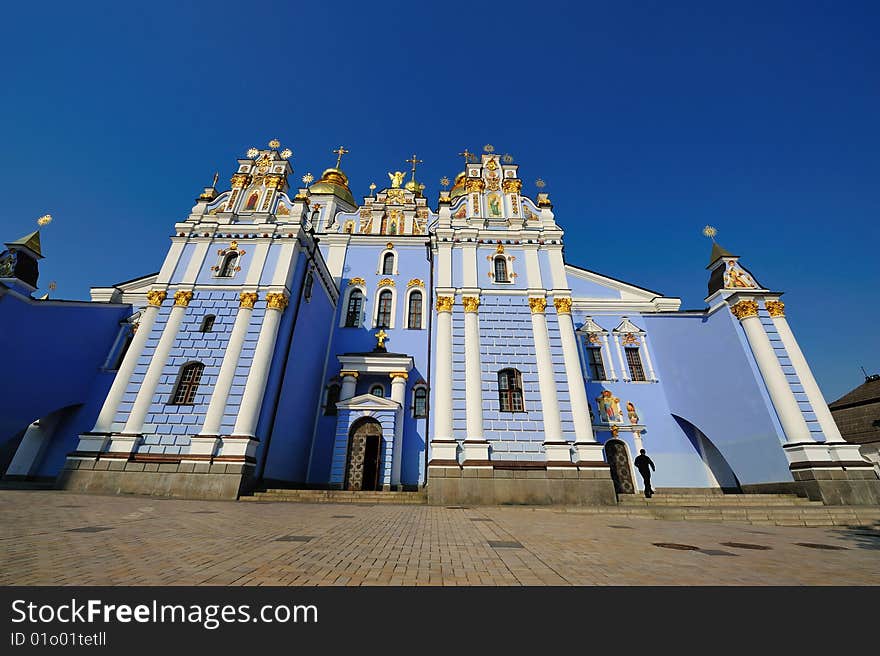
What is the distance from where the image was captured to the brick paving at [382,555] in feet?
10.2

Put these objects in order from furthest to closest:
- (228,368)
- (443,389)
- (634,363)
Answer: (634,363), (443,389), (228,368)

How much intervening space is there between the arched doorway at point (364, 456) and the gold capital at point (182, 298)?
8.44m

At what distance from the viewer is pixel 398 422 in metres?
16.3

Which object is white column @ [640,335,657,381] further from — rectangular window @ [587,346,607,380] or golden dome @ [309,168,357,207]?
golden dome @ [309,168,357,207]

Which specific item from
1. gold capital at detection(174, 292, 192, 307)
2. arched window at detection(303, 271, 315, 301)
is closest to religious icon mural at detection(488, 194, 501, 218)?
arched window at detection(303, 271, 315, 301)

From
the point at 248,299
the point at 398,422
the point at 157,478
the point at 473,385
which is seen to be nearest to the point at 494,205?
the point at 473,385

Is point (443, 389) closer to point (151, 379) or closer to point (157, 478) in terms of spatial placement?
point (157, 478)

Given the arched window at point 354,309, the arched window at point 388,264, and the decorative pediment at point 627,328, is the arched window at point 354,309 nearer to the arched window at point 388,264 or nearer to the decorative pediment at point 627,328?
the arched window at point 388,264

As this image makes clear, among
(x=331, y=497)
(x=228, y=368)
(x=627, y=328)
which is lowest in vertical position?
(x=331, y=497)

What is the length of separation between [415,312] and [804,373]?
16.7 meters

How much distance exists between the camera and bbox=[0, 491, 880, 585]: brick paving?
3094 mm

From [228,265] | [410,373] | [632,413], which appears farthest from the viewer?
[410,373]

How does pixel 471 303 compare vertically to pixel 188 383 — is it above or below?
above
